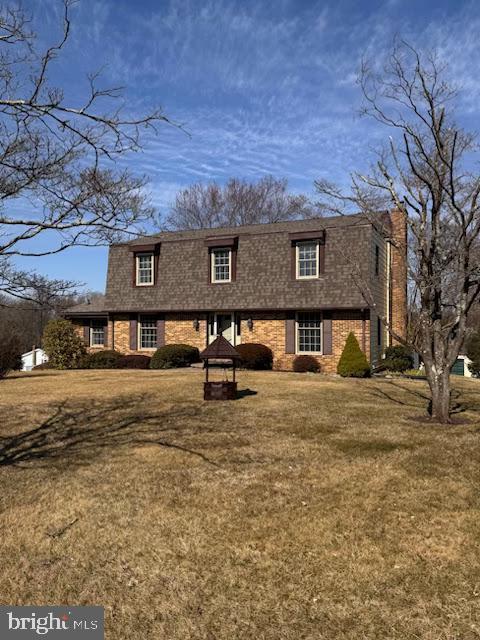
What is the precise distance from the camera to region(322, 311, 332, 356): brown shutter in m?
20.8

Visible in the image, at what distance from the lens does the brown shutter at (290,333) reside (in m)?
21.4

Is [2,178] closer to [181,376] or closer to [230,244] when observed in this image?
[181,376]

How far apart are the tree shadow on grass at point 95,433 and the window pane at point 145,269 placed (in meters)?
13.8

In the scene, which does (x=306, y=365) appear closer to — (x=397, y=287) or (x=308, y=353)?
(x=308, y=353)

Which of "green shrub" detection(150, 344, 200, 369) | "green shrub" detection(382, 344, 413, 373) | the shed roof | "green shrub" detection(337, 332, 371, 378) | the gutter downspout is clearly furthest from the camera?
the gutter downspout

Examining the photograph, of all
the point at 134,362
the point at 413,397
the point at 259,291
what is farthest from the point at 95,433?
the point at 134,362

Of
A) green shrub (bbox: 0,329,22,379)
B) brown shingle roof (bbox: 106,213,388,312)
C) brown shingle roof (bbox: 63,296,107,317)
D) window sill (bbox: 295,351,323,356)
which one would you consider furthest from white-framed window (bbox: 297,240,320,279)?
green shrub (bbox: 0,329,22,379)

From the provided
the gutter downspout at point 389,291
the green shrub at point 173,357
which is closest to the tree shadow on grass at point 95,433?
the green shrub at point 173,357

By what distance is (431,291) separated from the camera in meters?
10.1

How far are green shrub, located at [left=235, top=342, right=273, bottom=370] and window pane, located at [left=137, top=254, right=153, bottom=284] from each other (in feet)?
22.4

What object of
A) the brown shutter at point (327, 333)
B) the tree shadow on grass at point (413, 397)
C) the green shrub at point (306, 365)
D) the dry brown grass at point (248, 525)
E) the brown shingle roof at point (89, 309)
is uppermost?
the brown shingle roof at point (89, 309)

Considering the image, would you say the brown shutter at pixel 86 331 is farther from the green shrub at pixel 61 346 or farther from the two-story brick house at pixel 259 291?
the green shrub at pixel 61 346

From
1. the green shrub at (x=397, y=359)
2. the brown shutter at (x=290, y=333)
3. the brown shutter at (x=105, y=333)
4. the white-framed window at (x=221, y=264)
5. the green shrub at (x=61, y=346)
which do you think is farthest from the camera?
the brown shutter at (x=105, y=333)

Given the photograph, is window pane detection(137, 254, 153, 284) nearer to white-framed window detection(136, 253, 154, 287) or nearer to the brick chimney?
white-framed window detection(136, 253, 154, 287)
